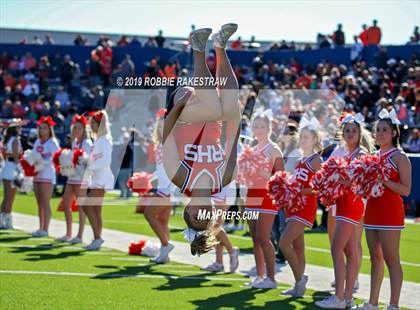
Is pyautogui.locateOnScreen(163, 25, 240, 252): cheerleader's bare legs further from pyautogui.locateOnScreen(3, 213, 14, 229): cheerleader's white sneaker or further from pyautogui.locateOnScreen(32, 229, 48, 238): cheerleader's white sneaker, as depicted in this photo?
pyautogui.locateOnScreen(3, 213, 14, 229): cheerleader's white sneaker

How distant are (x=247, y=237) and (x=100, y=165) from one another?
3.14 meters

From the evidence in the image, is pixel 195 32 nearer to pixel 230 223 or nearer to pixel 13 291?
pixel 13 291

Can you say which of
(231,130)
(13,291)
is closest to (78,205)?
(13,291)

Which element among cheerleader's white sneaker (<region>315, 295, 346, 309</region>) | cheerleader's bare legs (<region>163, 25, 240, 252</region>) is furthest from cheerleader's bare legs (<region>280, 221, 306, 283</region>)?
cheerleader's bare legs (<region>163, 25, 240, 252</region>)

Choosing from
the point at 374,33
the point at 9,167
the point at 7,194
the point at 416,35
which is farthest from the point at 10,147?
the point at 374,33

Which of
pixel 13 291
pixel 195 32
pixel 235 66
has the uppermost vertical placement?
pixel 235 66

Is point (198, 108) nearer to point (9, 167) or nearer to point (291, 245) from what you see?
point (291, 245)

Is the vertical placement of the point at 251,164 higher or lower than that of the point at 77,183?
higher

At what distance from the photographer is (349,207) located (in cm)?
852

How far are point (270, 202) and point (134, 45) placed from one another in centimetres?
1803

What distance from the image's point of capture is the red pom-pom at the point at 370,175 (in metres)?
7.82

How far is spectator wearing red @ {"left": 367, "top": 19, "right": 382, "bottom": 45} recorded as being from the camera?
23.1 meters

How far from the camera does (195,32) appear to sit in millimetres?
5348

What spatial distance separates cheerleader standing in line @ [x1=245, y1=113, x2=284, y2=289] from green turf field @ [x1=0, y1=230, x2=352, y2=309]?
26 cm
